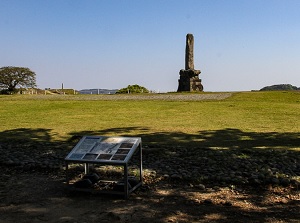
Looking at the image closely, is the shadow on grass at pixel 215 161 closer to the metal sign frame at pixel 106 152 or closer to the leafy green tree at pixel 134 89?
the metal sign frame at pixel 106 152

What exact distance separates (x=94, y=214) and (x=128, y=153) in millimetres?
1155

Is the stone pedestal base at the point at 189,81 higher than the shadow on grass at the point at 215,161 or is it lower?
higher

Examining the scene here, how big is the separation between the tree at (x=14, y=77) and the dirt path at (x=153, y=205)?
161 feet

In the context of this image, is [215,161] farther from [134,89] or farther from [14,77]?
[14,77]

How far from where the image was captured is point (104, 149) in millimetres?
5887

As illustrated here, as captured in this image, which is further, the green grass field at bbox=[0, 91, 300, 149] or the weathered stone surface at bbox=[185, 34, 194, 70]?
the weathered stone surface at bbox=[185, 34, 194, 70]

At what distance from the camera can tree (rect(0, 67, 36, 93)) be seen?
171 feet

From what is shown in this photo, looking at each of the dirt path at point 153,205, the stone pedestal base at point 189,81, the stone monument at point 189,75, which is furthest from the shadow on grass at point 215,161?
the stone monument at point 189,75

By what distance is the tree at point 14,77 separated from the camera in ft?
171

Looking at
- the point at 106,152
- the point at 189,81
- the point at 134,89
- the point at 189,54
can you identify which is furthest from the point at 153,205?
the point at 134,89

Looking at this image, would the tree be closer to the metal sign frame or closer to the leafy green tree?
the leafy green tree

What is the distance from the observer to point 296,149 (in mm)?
8734

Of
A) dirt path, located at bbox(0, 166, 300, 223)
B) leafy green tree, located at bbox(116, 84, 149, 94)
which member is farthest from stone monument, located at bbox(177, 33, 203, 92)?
dirt path, located at bbox(0, 166, 300, 223)

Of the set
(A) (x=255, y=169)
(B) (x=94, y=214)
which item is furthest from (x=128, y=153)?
(A) (x=255, y=169)
